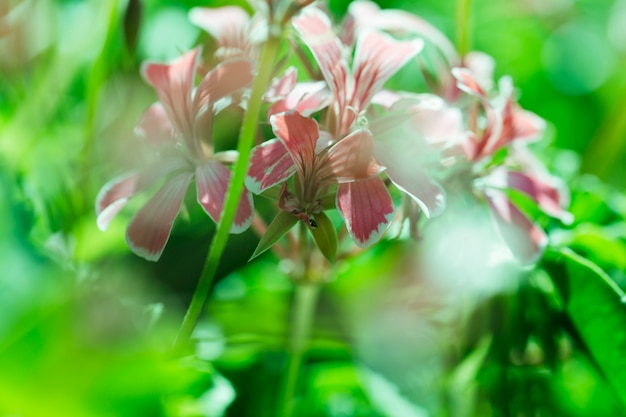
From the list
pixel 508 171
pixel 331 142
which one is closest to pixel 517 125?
pixel 508 171

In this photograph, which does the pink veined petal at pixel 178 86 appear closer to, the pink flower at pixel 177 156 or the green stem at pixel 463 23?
the pink flower at pixel 177 156

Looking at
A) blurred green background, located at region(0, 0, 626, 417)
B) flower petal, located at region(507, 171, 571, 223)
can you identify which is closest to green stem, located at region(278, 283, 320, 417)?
blurred green background, located at region(0, 0, 626, 417)

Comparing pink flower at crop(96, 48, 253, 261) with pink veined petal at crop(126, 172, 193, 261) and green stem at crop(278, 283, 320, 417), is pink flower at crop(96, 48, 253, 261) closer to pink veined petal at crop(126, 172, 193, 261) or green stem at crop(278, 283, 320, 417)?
pink veined petal at crop(126, 172, 193, 261)

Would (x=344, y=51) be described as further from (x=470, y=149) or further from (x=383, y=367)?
(x=383, y=367)

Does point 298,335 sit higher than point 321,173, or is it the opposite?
point 321,173

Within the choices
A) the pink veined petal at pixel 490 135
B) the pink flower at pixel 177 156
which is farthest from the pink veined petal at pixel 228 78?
the pink veined petal at pixel 490 135

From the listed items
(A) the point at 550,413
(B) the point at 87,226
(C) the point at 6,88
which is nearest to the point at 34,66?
(C) the point at 6,88

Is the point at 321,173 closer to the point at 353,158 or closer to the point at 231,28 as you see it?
the point at 353,158
